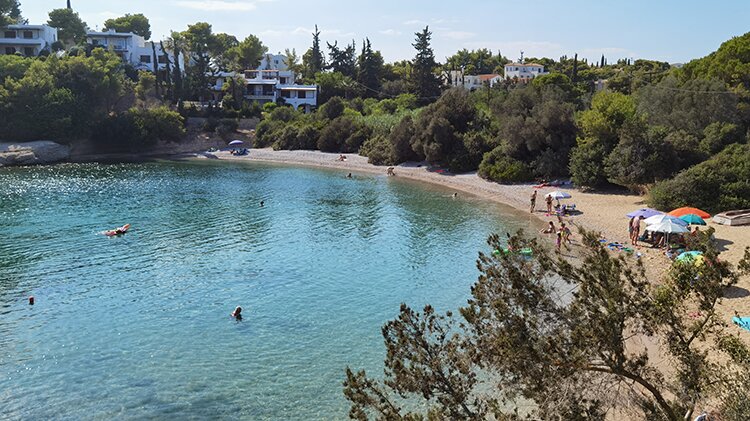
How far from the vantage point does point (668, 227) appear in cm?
2845

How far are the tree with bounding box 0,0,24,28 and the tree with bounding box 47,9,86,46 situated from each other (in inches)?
241

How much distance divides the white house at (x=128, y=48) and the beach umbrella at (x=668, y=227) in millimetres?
90145

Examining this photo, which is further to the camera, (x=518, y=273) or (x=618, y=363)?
(x=518, y=273)

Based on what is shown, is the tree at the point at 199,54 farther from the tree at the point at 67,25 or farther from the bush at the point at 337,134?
the bush at the point at 337,134

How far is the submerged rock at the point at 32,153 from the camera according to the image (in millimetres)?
69500

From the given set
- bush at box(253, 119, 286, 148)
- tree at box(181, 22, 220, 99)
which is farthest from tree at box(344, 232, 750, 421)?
tree at box(181, 22, 220, 99)

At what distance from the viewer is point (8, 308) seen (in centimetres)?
2489

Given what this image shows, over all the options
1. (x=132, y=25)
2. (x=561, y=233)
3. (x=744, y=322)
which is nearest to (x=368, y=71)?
(x=132, y=25)

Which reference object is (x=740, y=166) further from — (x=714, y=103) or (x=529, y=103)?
(x=529, y=103)

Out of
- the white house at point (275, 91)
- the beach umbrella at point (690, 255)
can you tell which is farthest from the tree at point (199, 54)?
the beach umbrella at point (690, 255)

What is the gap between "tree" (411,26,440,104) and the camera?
3676 inches

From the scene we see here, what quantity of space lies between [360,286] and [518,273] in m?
17.9

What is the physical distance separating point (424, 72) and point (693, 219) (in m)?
67.8

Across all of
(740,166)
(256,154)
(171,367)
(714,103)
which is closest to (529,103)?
(714,103)
